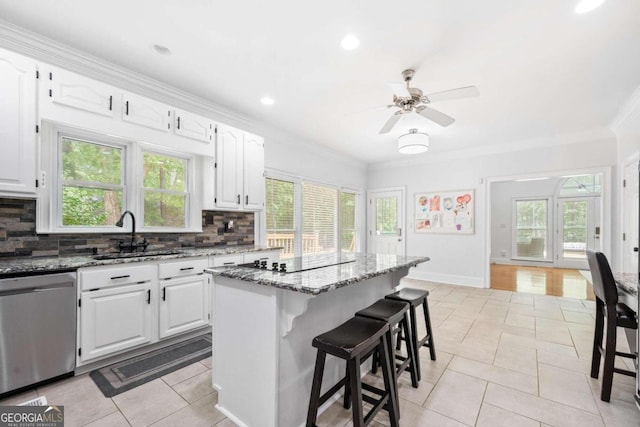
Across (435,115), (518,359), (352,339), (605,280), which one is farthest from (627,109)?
(352,339)

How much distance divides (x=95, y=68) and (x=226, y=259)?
2173 mm

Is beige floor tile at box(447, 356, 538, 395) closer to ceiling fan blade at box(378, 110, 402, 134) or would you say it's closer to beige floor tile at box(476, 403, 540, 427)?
beige floor tile at box(476, 403, 540, 427)

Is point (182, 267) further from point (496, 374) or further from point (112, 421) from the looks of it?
point (496, 374)

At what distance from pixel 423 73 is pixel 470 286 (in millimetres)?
4109

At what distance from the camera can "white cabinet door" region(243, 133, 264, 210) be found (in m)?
3.69

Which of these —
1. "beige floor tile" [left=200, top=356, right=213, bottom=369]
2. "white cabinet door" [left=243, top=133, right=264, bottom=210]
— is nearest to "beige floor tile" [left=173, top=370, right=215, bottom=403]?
"beige floor tile" [left=200, top=356, right=213, bottom=369]

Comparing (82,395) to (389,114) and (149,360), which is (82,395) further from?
(389,114)

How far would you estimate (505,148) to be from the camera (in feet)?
16.5

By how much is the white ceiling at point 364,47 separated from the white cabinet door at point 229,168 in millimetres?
426

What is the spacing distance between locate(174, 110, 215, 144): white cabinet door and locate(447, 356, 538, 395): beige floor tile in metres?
3.35

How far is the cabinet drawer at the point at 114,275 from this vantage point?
85.4 inches

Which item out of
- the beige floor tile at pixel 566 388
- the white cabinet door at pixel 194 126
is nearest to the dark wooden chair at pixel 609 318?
the beige floor tile at pixel 566 388

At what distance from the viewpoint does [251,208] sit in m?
3.79

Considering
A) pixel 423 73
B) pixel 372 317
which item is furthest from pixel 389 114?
pixel 372 317
